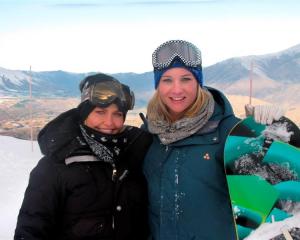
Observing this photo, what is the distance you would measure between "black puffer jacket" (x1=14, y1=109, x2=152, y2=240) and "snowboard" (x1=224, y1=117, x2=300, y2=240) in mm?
615

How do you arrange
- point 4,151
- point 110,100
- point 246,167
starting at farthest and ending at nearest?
1. point 4,151
2. point 110,100
3. point 246,167

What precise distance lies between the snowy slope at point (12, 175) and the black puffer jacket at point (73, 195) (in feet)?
13.1

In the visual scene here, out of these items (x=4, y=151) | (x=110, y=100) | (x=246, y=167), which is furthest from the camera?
(x=4, y=151)

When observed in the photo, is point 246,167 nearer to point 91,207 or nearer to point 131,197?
point 131,197

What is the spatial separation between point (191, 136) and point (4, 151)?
32.1ft

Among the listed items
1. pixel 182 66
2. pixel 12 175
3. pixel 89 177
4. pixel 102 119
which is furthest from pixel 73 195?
pixel 12 175

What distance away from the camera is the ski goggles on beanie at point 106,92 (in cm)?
261

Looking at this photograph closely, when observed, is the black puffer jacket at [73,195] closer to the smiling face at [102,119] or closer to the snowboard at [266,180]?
the smiling face at [102,119]

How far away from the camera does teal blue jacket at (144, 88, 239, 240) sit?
2.50 meters

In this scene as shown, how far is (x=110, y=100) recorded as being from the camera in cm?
262

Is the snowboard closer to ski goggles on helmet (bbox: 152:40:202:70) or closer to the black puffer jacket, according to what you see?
ski goggles on helmet (bbox: 152:40:202:70)

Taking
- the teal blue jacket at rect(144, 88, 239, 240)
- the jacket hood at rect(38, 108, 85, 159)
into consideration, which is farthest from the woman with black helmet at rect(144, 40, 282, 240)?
the jacket hood at rect(38, 108, 85, 159)

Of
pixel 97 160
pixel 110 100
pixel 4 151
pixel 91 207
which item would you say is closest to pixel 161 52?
pixel 110 100

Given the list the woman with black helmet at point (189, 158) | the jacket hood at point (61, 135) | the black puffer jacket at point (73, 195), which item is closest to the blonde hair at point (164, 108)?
the woman with black helmet at point (189, 158)
